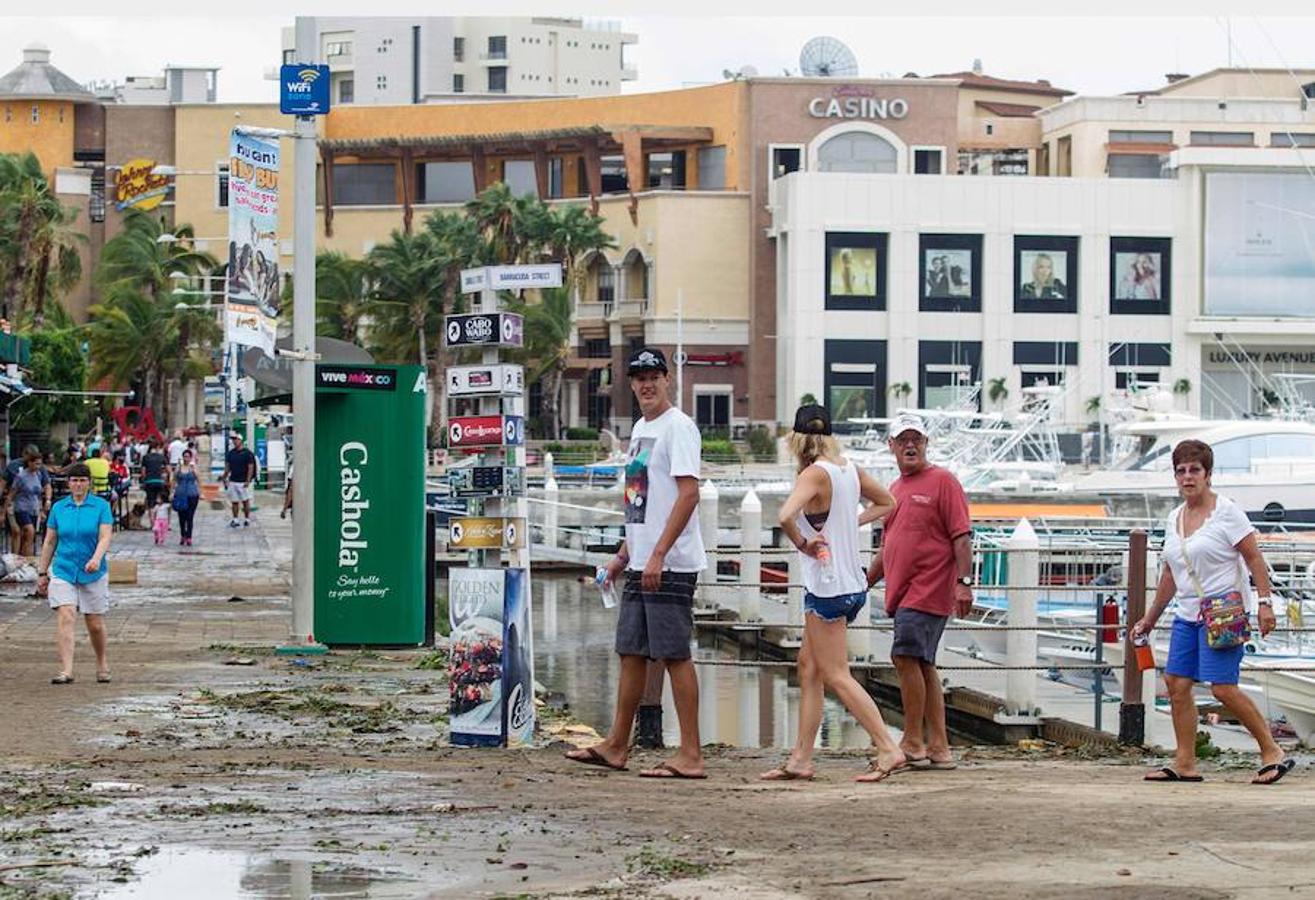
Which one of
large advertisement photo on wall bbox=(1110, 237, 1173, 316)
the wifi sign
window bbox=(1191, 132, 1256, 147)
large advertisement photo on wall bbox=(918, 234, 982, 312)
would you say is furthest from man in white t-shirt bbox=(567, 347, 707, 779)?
window bbox=(1191, 132, 1256, 147)

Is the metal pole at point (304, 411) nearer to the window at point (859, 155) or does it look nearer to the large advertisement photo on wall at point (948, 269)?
the large advertisement photo on wall at point (948, 269)

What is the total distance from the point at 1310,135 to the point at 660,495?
104561mm

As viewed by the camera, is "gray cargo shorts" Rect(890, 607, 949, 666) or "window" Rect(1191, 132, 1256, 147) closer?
"gray cargo shorts" Rect(890, 607, 949, 666)

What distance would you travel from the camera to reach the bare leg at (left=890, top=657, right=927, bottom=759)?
488 inches

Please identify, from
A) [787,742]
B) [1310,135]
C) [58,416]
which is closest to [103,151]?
[58,416]

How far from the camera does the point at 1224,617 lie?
1181 cm

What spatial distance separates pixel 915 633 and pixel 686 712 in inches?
53.7

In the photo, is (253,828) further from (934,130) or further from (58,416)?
(934,130)

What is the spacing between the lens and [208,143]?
114500 mm

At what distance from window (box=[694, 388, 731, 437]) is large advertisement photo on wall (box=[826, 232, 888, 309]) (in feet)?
26.4

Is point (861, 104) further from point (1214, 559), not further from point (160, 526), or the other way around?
point (1214, 559)

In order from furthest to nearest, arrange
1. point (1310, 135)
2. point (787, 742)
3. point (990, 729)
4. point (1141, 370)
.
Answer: point (1310, 135) < point (1141, 370) < point (787, 742) < point (990, 729)

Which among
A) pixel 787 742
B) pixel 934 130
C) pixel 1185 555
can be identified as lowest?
pixel 787 742

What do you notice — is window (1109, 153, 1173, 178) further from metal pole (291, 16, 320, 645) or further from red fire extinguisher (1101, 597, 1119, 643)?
metal pole (291, 16, 320, 645)
